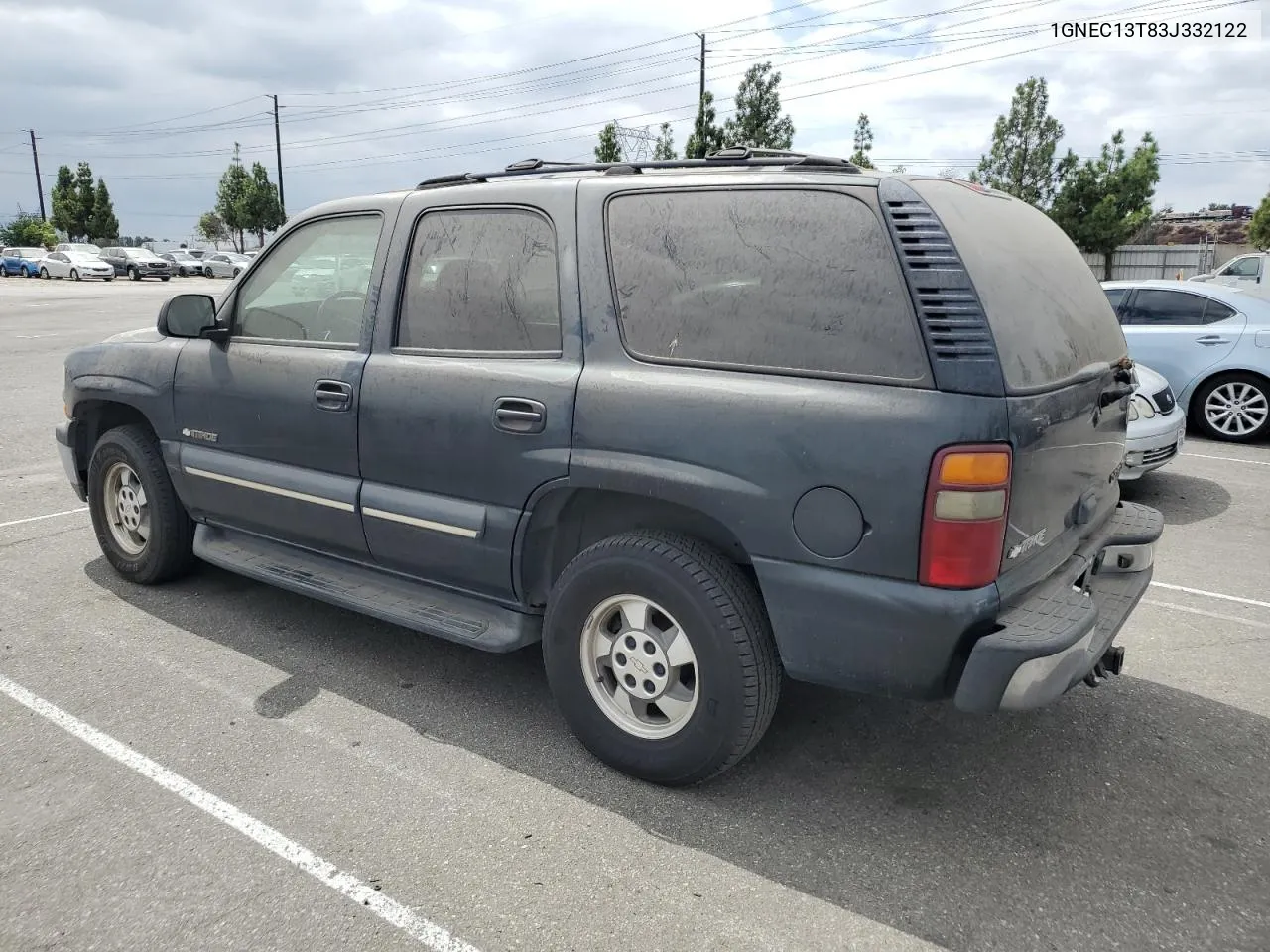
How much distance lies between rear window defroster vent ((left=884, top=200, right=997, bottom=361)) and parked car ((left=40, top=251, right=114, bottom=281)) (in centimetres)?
4722

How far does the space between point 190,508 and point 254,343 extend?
972mm

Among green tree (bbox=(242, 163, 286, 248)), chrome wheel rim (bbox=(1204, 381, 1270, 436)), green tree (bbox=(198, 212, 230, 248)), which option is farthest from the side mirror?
green tree (bbox=(198, 212, 230, 248))

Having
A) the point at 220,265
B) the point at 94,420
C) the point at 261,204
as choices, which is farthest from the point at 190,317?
the point at 261,204

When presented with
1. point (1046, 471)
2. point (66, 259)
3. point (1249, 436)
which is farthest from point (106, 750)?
point (66, 259)

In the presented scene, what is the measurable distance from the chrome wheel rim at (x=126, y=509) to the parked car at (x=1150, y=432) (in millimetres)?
6065

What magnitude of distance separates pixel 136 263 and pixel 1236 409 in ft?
154

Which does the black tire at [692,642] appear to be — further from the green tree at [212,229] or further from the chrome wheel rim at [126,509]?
the green tree at [212,229]

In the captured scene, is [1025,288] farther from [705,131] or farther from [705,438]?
[705,131]

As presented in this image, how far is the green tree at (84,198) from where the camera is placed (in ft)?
198

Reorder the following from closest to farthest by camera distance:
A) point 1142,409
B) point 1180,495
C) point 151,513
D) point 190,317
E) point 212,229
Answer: point 190,317
point 151,513
point 1142,409
point 1180,495
point 212,229

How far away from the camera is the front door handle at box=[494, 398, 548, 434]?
10.4ft

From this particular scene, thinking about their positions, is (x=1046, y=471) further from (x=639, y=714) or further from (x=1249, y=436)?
(x=1249, y=436)

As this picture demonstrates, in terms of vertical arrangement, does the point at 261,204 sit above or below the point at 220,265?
above

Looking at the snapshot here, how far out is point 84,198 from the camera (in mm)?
61156
